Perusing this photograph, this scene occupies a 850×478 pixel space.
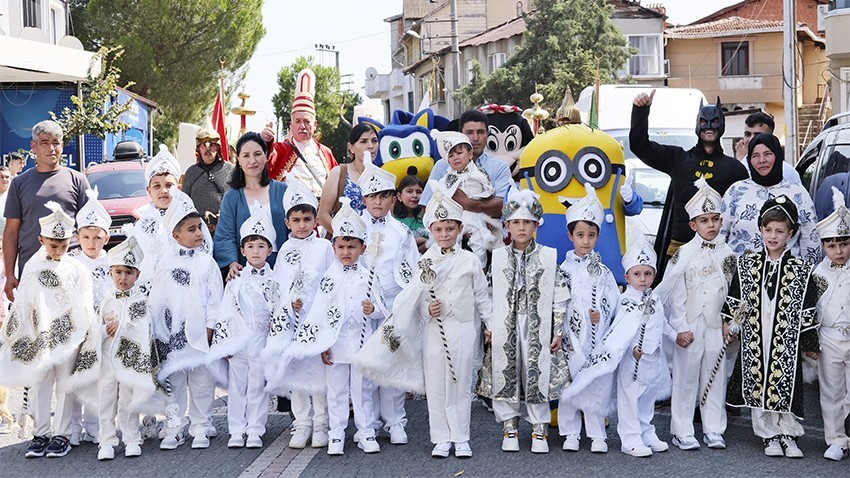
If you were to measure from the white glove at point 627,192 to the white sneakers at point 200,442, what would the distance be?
320 cm

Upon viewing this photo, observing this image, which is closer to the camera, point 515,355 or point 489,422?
point 515,355

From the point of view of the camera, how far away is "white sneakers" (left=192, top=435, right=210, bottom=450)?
7.07 metres

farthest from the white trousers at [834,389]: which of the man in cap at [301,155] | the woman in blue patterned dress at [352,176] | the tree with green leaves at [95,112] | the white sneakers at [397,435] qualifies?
the tree with green leaves at [95,112]

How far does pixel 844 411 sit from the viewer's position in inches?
267

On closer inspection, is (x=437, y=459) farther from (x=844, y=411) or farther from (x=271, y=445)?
(x=844, y=411)

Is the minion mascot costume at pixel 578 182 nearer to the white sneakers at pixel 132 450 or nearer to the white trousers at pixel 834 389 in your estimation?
the white trousers at pixel 834 389

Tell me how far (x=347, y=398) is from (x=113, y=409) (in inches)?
57.1

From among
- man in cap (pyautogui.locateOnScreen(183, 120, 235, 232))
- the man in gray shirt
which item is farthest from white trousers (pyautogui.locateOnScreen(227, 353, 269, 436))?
the man in gray shirt

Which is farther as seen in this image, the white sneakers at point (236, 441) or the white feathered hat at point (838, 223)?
the white sneakers at point (236, 441)

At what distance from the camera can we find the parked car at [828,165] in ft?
26.2

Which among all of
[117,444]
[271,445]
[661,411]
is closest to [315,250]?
[271,445]

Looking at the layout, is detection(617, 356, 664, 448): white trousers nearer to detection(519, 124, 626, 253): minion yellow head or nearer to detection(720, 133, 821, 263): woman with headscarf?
detection(519, 124, 626, 253): minion yellow head

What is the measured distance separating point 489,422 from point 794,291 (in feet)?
7.53

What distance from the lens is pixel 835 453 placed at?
6.68 meters
